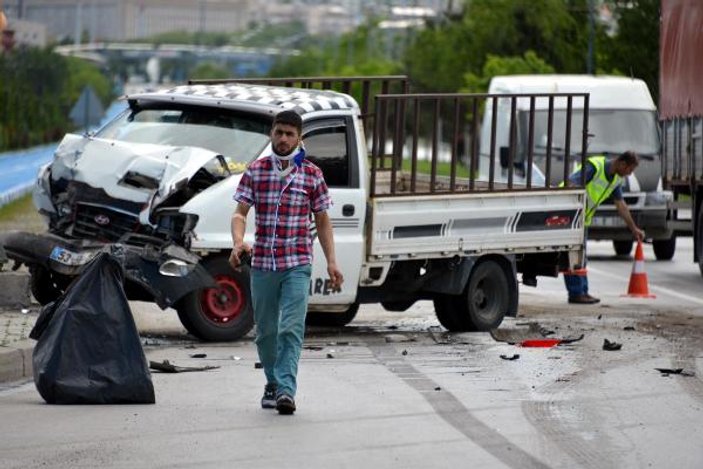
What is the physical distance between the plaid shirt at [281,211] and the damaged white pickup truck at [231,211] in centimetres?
360

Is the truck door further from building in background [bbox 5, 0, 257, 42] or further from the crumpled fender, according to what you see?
building in background [bbox 5, 0, 257, 42]

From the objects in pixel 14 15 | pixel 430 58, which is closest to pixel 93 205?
pixel 14 15

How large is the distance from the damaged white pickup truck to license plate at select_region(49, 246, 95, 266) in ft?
0.04

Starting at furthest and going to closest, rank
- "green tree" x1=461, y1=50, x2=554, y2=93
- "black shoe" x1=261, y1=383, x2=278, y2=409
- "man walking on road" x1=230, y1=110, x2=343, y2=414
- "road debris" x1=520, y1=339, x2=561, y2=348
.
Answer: "green tree" x1=461, y1=50, x2=554, y2=93 < "road debris" x1=520, y1=339, x2=561, y2=348 < "black shoe" x1=261, y1=383, x2=278, y2=409 < "man walking on road" x1=230, y1=110, x2=343, y2=414

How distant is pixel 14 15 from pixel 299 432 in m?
54.6

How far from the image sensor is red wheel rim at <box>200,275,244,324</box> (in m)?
14.8

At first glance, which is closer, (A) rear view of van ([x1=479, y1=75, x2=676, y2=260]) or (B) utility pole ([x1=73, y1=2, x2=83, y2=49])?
(A) rear view of van ([x1=479, y1=75, x2=676, y2=260])

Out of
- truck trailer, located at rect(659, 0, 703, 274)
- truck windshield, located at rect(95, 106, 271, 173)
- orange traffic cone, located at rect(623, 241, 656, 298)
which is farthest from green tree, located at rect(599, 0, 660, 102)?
truck windshield, located at rect(95, 106, 271, 173)

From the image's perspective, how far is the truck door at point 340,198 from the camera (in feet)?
49.2

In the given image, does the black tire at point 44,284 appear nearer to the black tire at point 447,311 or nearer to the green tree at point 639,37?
the black tire at point 447,311

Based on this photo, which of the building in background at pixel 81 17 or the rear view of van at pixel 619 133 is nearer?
the rear view of van at pixel 619 133

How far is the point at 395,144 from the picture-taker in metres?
16.6

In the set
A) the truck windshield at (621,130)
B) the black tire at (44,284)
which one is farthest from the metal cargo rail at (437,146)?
the truck windshield at (621,130)

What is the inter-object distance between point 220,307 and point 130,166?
133cm
